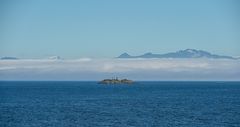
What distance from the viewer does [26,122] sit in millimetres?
73312

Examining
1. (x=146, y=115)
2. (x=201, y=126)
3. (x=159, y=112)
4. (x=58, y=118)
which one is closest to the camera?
(x=201, y=126)

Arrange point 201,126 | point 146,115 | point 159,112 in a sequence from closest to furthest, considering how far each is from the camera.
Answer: point 201,126
point 146,115
point 159,112

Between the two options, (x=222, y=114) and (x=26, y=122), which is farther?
(x=222, y=114)

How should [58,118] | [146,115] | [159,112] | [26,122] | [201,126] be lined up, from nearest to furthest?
1. [201,126]
2. [26,122]
3. [58,118]
4. [146,115]
5. [159,112]

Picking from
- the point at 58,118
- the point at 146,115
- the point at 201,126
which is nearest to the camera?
the point at 201,126

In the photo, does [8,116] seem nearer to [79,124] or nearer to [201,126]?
[79,124]

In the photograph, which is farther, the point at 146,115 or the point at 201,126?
the point at 146,115

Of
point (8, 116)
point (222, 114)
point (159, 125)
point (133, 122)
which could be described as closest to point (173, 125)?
point (159, 125)

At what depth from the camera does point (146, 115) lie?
276 feet

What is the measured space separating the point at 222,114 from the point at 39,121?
34.2m

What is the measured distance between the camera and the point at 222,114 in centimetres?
8650

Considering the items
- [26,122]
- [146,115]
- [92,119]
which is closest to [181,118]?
[146,115]

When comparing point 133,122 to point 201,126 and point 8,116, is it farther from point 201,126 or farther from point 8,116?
point 8,116

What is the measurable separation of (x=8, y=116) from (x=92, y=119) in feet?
52.3
